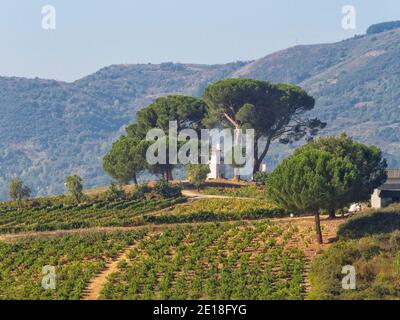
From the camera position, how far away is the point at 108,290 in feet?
193

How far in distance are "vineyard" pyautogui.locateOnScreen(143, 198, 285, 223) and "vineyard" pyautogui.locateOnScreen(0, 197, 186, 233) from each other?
218 cm

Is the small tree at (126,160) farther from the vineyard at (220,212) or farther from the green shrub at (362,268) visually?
the green shrub at (362,268)

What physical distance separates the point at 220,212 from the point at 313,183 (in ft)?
42.1

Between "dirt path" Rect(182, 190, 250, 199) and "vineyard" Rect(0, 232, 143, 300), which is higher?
"dirt path" Rect(182, 190, 250, 199)

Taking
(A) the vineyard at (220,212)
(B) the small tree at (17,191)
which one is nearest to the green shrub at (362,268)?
(A) the vineyard at (220,212)

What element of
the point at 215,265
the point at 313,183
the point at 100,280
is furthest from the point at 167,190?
the point at 100,280

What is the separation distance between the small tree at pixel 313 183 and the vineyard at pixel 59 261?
1123 centimetres

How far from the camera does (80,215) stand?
84438 mm

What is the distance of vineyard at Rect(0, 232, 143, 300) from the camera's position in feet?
198

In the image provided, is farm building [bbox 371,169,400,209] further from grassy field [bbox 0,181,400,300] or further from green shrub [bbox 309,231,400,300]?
green shrub [bbox 309,231,400,300]

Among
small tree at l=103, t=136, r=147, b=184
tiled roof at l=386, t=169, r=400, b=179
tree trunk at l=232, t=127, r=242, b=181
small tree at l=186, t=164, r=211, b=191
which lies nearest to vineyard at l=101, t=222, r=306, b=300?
tiled roof at l=386, t=169, r=400, b=179

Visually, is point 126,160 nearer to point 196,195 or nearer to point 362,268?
point 196,195

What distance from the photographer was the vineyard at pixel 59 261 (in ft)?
198

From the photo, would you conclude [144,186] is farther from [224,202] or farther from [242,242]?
[242,242]
